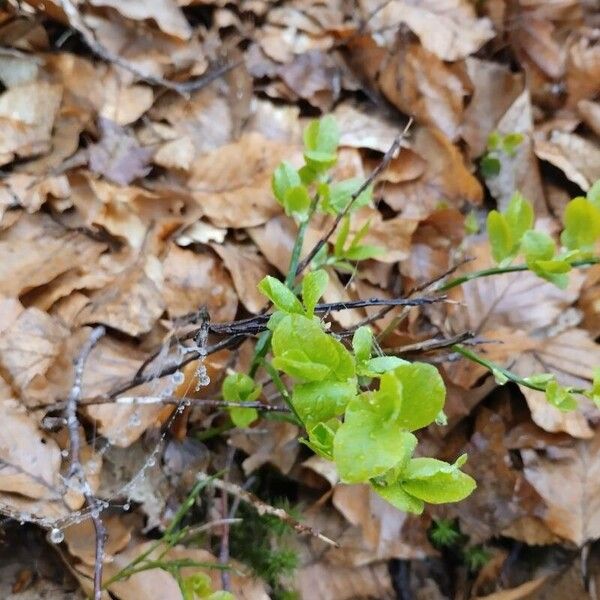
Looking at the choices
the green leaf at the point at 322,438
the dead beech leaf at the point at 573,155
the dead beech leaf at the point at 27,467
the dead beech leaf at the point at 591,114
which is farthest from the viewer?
the dead beech leaf at the point at 591,114

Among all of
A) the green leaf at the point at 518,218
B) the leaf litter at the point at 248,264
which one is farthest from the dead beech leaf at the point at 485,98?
the green leaf at the point at 518,218

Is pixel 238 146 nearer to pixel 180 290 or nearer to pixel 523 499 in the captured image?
pixel 180 290

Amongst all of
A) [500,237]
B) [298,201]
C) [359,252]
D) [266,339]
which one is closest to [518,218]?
[500,237]

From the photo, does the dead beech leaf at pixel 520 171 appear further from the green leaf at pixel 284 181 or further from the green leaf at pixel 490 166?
the green leaf at pixel 284 181

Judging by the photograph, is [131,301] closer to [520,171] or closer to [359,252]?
[359,252]

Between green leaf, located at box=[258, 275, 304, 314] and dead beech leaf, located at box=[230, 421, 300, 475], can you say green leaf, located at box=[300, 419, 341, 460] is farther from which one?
dead beech leaf, located at box=[230, 421, 300, 475]

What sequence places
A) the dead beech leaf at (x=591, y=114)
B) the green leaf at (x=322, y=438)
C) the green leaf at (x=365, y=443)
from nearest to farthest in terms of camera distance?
1. the green leaf at (x=365, y=443)
2. the green leaf at (x=322, y=438)
3. the dead beech leaf at (x=591, y=114)

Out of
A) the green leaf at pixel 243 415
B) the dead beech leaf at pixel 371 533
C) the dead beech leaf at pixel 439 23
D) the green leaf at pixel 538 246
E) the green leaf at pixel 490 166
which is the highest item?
the dead beech leaf at pixel 439 23
